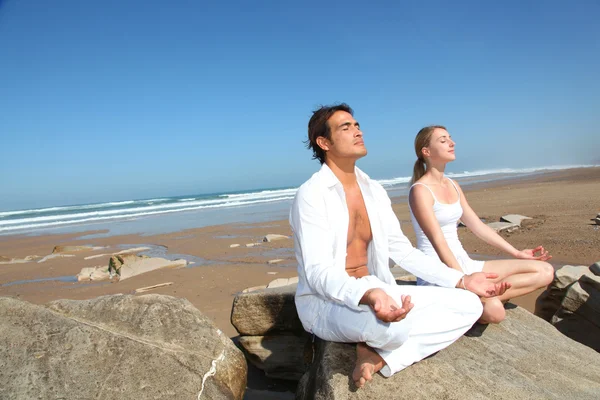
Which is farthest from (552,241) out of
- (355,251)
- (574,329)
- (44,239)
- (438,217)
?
(44,239)

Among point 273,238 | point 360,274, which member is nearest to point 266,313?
point 360,274

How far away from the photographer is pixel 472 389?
8.26ft

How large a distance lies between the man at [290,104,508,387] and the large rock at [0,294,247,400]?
2.37 ft

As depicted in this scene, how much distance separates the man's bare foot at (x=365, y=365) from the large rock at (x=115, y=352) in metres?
0.96

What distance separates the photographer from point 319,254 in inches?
109

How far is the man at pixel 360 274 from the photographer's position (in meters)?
2.44

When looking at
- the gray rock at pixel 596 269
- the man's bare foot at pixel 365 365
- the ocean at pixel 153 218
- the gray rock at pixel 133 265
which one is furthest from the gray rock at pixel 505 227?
the ocean at pixel 153 218

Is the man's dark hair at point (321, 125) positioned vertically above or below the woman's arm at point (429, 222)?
above

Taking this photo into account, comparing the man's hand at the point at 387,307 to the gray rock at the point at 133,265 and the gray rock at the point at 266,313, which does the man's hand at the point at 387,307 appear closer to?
the gray rock at the point at 266,313

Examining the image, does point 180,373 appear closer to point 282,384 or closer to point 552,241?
point 282,384

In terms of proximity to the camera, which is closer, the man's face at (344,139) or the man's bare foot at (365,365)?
the man's bare foot at (365,365)

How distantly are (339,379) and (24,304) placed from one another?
225cm

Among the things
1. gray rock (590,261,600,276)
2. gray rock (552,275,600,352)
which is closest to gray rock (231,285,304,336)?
gray rock (552,275,600,352)

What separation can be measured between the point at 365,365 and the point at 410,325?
1.13 ft
